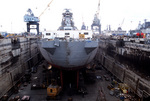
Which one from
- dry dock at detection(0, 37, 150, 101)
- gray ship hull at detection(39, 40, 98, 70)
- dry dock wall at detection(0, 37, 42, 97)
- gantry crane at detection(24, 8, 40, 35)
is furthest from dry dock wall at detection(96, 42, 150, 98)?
gantry crane at detection(24, 8, 40, 35)

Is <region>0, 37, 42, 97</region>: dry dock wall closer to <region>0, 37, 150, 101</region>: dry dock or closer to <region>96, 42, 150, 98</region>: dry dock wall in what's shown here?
<region>0, 37, 150, 101</region>: dry dock

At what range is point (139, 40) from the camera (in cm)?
1420

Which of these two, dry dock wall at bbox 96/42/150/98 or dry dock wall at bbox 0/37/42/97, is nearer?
dry dock wall at bbox 96/42/150/98

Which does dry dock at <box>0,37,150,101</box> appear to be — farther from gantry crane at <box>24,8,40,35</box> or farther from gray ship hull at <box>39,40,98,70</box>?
gantry crane at <box>24,8,40,35</box>

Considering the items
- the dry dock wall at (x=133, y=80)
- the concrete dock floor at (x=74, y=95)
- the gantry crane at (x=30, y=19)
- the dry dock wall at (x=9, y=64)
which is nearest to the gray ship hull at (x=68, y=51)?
the concrete dock floor at (x=74, y=95)

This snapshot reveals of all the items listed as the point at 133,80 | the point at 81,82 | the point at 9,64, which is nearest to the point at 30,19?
the point at 9,64

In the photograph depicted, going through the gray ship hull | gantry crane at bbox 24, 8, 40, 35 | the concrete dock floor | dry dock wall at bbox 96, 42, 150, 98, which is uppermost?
gantry crane at bbox 24, 8, 40, 35

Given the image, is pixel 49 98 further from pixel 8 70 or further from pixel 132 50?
pixel 132 50

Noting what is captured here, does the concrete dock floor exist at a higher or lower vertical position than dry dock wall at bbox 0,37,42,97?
lower

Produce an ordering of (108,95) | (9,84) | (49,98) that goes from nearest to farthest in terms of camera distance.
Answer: (49,98)
(108,95)
(9,84)

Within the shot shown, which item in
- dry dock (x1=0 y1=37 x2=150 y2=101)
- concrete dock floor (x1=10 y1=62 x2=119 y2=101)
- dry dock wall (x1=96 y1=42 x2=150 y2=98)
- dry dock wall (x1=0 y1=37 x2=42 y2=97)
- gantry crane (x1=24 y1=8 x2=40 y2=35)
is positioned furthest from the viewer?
gantry crane (x1=24 y1=8 x2=40 y2=35)

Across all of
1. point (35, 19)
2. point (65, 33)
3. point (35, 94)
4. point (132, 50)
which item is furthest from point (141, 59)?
point (35, 19)

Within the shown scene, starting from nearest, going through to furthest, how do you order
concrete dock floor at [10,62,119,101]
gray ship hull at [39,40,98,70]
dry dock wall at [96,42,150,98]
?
dry dock wall at [96,42,150,98], gray ship hull at [39,40,98,70], concrete dock floor at [10,62,119,101]

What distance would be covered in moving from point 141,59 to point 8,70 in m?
17.0
